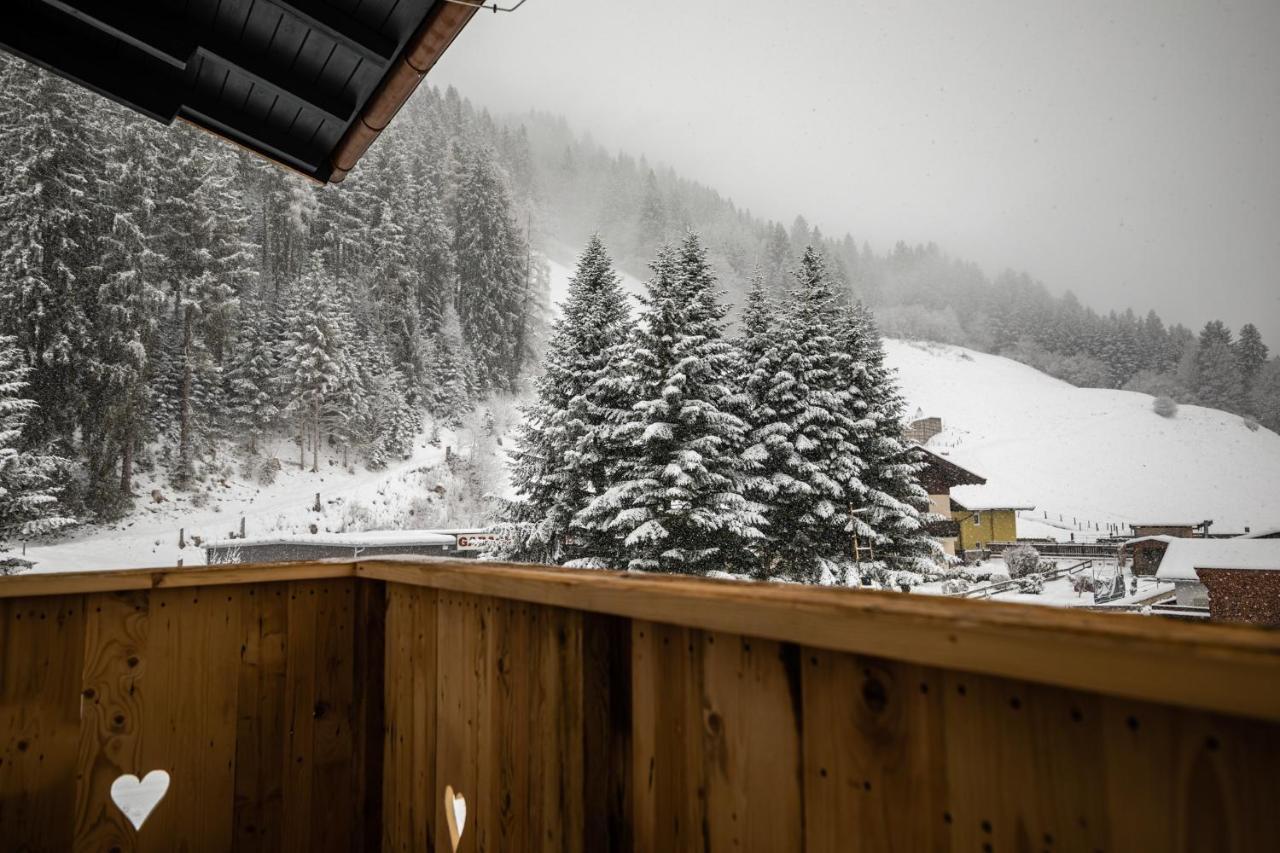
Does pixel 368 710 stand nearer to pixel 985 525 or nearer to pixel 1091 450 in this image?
pixel 985 525

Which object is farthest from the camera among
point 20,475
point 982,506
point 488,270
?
point 488,270

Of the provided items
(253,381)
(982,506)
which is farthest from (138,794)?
(982,506)

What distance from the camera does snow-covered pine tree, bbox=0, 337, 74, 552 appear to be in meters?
17.2

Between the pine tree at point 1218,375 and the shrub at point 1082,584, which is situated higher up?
the pine tree at point 1218,375

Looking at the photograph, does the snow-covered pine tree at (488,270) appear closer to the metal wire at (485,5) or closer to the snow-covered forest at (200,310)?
the snow-covered forest at (200,310)

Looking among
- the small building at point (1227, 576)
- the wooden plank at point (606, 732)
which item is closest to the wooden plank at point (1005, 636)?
the wooden plank at point (606, 732)

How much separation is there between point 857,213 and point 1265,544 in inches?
3616

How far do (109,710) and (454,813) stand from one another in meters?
0.90

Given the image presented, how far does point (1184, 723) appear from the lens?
1.58 feet

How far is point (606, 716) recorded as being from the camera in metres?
1.09

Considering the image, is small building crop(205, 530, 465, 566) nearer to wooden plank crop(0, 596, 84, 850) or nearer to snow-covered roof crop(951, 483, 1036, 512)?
wooden plank crop(0, 596, 84, 850)

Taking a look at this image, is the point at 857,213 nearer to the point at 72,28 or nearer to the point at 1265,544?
the point at 1265,544

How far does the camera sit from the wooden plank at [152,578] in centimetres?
152

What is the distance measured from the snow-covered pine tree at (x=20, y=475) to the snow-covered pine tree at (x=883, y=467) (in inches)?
881
